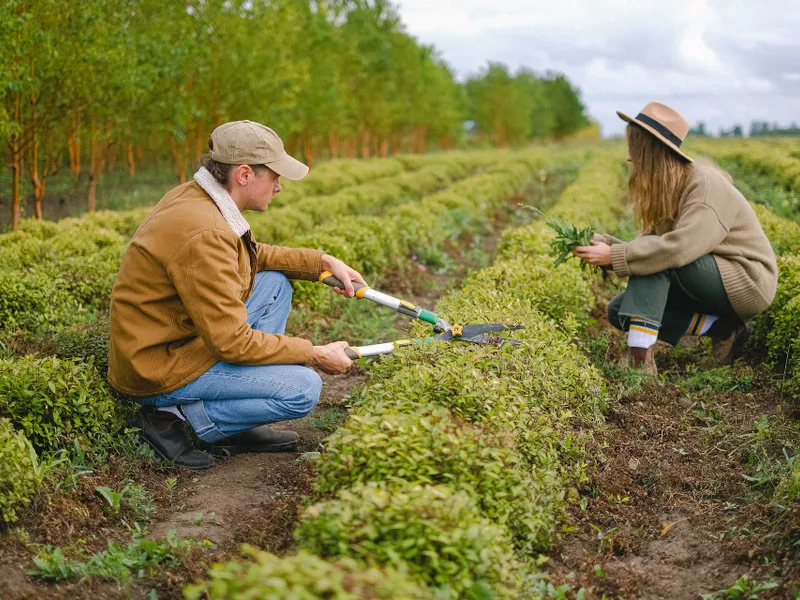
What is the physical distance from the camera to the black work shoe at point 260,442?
3986mm

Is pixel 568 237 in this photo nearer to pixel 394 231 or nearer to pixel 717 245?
pixel 717 245

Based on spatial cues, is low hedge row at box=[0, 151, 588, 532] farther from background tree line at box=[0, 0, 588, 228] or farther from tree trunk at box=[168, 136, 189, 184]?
tree trunk at box=[168, 136, 189, 184]

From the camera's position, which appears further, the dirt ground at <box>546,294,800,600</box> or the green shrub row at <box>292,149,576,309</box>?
the green shrub row at <box>292,149,576,309</box>

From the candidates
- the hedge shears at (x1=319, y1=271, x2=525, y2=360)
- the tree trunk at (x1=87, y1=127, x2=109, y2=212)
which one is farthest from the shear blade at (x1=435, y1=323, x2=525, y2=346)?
the tree trunk at (x1=87, y1=127, x2=109, y2=212)

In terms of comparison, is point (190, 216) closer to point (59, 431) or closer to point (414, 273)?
point (59, 431)

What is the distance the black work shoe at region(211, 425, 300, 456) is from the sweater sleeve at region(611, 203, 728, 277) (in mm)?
2467

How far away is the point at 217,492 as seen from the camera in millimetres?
3533

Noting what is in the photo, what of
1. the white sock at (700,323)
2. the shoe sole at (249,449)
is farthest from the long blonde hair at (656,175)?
the shoe sole at (249,449)

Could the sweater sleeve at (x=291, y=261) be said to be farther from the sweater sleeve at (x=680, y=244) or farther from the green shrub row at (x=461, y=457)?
the sweater sleeve at (x=680, y=244)

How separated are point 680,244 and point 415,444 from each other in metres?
2.84

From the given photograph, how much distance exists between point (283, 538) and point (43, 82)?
9.88m

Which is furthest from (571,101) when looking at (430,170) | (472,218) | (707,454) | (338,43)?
(707,454)

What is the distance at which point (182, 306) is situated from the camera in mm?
3451

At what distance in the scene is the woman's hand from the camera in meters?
4.85
